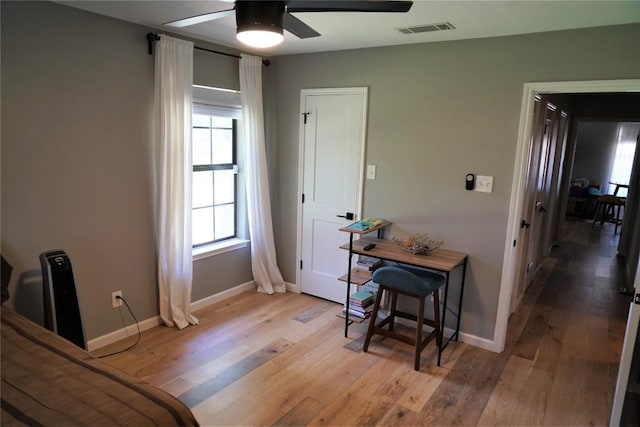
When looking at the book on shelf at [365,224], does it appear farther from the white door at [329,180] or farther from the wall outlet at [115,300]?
the wall outlet at [115,300]

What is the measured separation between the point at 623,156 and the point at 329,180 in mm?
8904

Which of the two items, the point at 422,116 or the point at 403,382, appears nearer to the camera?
the point at 403,382

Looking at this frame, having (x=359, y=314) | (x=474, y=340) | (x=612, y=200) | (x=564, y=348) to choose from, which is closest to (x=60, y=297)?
(x=359, y=314)

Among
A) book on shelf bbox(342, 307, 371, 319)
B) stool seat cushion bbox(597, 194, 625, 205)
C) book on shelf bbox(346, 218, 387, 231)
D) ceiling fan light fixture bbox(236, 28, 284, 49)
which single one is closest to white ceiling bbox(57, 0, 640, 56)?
ceiling fan light fixture bbox(236, 28, 284, 49)

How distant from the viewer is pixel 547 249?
20.2 feet

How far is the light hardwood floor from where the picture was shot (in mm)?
2516

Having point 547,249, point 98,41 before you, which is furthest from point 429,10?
point 547,249

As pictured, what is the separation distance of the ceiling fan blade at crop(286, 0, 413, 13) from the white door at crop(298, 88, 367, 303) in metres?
1.89

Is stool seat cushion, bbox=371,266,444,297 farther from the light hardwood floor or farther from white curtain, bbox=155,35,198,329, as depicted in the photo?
white curtain, bbox=155,35,198,329

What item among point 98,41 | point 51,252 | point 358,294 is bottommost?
point 358,294

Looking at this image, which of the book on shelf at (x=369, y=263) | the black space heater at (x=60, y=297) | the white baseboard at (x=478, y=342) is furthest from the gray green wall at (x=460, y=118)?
the black space heater at (x=60, y=297)

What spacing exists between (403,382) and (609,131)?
9715 mm

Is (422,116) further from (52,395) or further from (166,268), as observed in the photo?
(52,395)

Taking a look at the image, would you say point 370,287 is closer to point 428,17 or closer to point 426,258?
point 426,258
